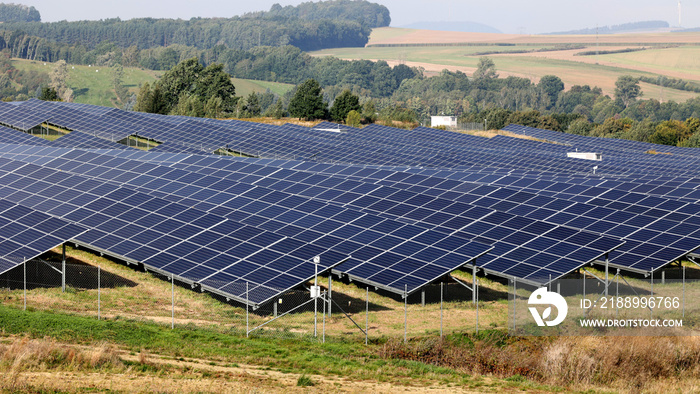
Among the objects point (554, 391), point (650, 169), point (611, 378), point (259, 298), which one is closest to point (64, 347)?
point (259, 298)

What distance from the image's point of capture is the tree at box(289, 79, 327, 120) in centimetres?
13262

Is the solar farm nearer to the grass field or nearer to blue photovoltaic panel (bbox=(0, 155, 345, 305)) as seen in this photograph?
blue photovoltaic panel (bbox=(0, 155, 345, 305))

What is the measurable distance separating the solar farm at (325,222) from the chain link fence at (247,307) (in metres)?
0.71

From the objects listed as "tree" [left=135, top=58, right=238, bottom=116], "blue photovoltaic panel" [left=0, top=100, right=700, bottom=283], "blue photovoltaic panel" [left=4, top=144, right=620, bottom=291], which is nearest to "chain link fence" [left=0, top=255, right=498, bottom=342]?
"blue photovoltaic panel" [left=4, top=144, right=620, bottom=291]

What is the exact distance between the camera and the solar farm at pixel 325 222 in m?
32.0

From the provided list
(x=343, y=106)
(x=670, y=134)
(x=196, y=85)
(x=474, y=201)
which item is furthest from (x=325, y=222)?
(x=670, y=134)

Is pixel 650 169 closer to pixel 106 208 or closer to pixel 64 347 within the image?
pixel 106 208

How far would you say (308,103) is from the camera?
435 feet

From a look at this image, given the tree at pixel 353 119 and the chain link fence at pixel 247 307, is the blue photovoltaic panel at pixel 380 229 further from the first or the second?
the tree at pixel 353 119

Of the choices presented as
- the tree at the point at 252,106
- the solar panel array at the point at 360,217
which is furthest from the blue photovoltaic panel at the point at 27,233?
the tree at the point at 252,106

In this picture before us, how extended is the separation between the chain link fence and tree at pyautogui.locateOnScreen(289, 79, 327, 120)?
321 ft

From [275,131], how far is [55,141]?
88.7 ft

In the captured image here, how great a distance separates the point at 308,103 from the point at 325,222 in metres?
96.9

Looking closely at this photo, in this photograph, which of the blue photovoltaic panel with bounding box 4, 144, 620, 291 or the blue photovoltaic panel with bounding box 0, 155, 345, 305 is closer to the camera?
the blue photovoltaic panel with bounding box 0, 155, 345, 305
